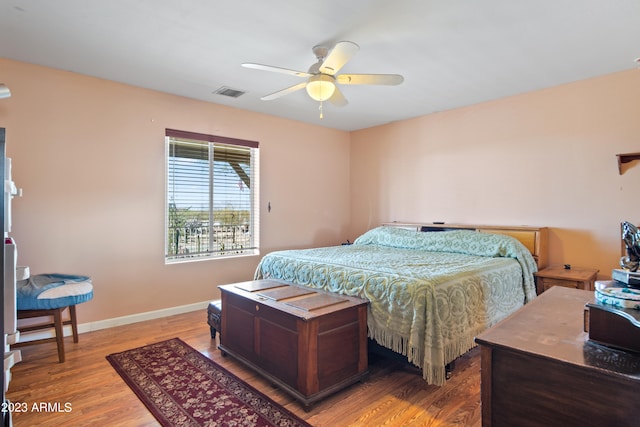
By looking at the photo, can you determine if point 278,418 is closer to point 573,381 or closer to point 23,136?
point 573,381

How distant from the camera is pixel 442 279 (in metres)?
2.29

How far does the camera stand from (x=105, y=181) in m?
3.44

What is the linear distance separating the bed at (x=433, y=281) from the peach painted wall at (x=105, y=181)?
129 cm

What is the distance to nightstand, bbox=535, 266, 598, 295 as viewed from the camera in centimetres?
294

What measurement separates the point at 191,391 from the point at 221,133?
2.98 metres

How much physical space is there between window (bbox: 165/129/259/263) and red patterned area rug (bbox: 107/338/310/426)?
57.0 inches

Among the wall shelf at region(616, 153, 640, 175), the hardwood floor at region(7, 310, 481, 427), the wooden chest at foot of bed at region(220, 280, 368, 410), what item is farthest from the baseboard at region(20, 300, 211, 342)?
the wall shelf at region(616, 153, 640, 175)

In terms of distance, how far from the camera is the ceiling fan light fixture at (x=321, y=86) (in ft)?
8.30

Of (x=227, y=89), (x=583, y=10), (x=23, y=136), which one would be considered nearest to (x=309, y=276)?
(x=227, y=89)

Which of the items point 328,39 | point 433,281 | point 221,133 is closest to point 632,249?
point 433,281

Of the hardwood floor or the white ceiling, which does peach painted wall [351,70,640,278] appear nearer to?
the white ceiling

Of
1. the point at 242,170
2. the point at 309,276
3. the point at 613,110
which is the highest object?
the point at 613,110

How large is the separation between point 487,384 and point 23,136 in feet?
12.8

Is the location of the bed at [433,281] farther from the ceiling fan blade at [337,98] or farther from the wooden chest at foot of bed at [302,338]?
the ceiling fan blade at [337,98]
